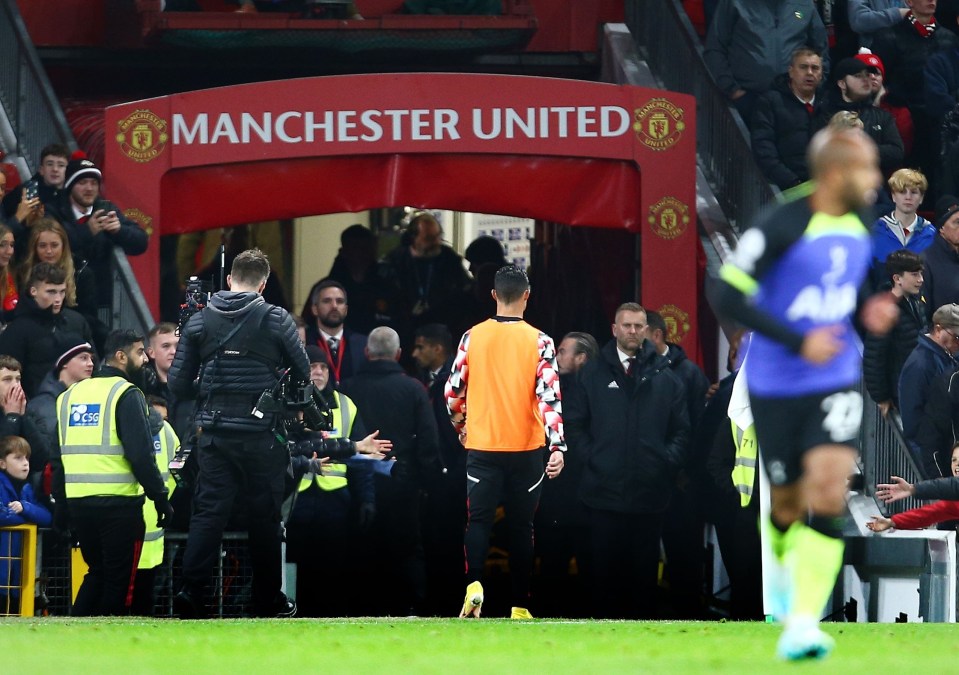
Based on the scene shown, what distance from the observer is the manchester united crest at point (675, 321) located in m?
15.4

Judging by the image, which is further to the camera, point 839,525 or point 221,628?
point 221,628

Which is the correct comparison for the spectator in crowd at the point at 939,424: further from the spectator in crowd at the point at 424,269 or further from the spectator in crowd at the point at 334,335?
the spectator in crowd at the point at 424,269

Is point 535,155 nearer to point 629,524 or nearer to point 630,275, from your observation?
point 630,275

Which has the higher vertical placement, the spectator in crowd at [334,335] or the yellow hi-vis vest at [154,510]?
the spectator in crowd at [334,335]

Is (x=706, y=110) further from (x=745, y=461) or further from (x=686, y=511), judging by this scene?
(x=745, y=461)

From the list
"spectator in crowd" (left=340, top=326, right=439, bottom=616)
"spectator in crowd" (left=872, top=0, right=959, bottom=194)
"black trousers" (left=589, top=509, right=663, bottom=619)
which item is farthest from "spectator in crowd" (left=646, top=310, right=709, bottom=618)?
"spectator in crowd" (left=872, top=0, right=959, bottom=194)

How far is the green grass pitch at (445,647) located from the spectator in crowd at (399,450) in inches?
109

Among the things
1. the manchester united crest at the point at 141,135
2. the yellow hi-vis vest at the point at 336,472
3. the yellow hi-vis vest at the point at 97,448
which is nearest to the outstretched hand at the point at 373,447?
the yellow hi-vis vest at the point at 336,472

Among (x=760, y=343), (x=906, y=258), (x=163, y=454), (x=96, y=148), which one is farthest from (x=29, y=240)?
(x=760, y=343)

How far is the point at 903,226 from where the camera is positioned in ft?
48.1

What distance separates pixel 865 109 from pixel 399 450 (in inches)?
215

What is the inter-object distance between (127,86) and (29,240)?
299 inches

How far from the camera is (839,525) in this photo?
24.3ft

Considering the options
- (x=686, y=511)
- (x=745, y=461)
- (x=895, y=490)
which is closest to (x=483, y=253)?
(x=686, y=511)
